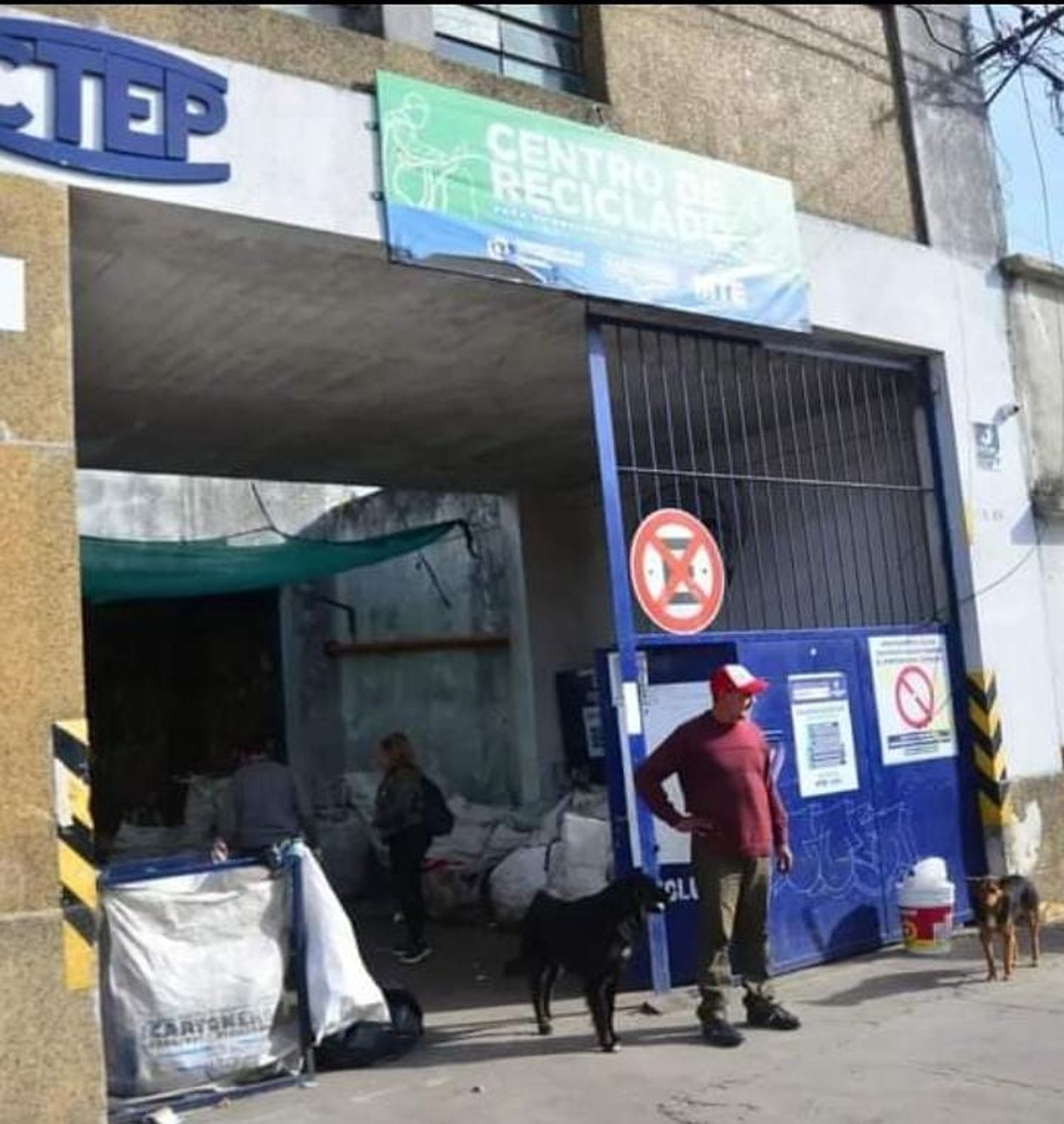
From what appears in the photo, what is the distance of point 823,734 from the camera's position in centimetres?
802

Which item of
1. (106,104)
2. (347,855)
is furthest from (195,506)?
(106,104)

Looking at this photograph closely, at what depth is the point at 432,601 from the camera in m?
14.6

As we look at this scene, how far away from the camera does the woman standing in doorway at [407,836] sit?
29.1 feet

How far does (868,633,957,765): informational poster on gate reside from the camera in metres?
8.43

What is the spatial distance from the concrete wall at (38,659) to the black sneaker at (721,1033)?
105 inches

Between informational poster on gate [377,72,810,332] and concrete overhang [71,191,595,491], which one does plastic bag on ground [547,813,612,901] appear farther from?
informational poster on gate [377,72,810,332]

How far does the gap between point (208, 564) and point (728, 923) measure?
6744 mm

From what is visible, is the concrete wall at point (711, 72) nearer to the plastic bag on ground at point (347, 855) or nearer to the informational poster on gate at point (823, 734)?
the informational poster on gate at point (823, 734)

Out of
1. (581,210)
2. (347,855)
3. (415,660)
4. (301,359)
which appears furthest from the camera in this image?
(415,660)

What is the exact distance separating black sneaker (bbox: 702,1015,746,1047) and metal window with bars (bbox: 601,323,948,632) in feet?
10.3

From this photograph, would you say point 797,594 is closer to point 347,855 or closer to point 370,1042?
point 347,855

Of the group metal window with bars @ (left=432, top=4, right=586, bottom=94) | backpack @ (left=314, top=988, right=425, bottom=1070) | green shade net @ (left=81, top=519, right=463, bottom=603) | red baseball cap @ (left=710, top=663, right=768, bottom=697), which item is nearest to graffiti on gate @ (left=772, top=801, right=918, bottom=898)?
red baseball cap @ (left=710, top=663, right=768, bottom=697)

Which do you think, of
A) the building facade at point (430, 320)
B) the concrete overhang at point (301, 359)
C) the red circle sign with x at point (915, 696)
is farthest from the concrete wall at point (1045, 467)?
the concrete overhang at point (301, 359)

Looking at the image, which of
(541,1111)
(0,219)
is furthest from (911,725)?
(0,219)
